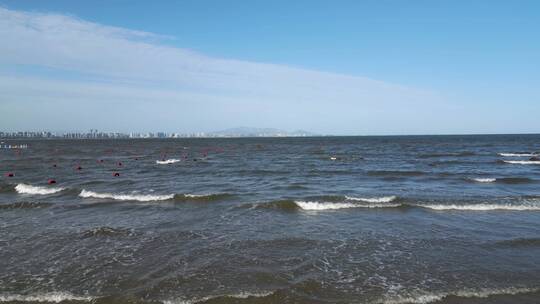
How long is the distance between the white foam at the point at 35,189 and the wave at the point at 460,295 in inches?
964

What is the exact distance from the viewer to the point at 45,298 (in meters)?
9.12

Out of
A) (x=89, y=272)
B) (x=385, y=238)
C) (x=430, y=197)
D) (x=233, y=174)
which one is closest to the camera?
(x=89, y=272)

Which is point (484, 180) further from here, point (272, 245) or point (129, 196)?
point (129, 196)

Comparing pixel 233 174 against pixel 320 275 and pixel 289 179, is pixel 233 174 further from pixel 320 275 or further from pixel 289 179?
pixel 320 275

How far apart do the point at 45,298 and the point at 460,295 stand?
1043 centimetres

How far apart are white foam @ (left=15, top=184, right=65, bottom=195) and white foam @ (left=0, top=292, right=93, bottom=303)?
1797 centimetres

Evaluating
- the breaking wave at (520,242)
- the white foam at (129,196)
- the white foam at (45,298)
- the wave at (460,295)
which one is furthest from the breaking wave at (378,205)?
the white foam at (45,298)

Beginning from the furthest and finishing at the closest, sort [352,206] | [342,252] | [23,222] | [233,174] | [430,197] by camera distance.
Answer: [233,174]
[430,197]
[352,206]
[23,222]
[342,252]

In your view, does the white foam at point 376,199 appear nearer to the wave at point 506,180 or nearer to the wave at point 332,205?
the wave at point 332,205

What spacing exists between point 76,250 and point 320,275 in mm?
8602

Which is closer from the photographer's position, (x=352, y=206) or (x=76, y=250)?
(x=76, y=250)

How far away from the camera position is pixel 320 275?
34.0ft

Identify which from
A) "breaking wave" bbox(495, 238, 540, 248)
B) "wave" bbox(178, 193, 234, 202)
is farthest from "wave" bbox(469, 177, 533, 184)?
"wave" bbox(178, 193, 234, 202)

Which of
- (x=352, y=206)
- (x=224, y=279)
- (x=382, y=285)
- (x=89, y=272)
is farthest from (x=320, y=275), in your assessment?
(x=352, y=206)
